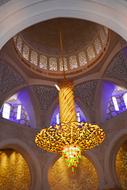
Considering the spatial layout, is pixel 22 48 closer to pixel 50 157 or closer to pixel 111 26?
pixel 50 157

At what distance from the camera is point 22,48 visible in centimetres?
1018

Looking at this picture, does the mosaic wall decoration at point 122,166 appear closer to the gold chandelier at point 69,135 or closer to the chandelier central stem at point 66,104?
the gold chandelier at point 69,135

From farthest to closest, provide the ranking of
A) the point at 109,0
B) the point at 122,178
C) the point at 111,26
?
the point at 122,178, the point at 111,26, the point at 109,0

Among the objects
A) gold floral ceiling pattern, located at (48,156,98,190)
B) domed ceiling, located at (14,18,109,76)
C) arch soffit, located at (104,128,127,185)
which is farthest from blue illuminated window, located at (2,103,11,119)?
arch soffit, located at (104,128,127,185)

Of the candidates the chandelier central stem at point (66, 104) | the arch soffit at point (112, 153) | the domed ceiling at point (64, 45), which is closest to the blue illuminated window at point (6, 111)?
the domed ceiling at point (64, 45)

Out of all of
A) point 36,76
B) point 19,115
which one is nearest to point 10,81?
point 36,76

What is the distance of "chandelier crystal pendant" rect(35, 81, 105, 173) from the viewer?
5.84m

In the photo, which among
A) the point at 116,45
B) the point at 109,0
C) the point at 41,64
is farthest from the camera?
the point at 41,64

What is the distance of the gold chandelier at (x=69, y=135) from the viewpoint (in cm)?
584

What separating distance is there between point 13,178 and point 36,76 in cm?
440

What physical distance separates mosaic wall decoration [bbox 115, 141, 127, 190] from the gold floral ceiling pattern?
3.13 feet

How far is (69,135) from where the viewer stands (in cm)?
588

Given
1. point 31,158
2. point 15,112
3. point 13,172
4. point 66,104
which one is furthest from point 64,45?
point 13,172

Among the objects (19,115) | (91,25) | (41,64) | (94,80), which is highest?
(91,25)
